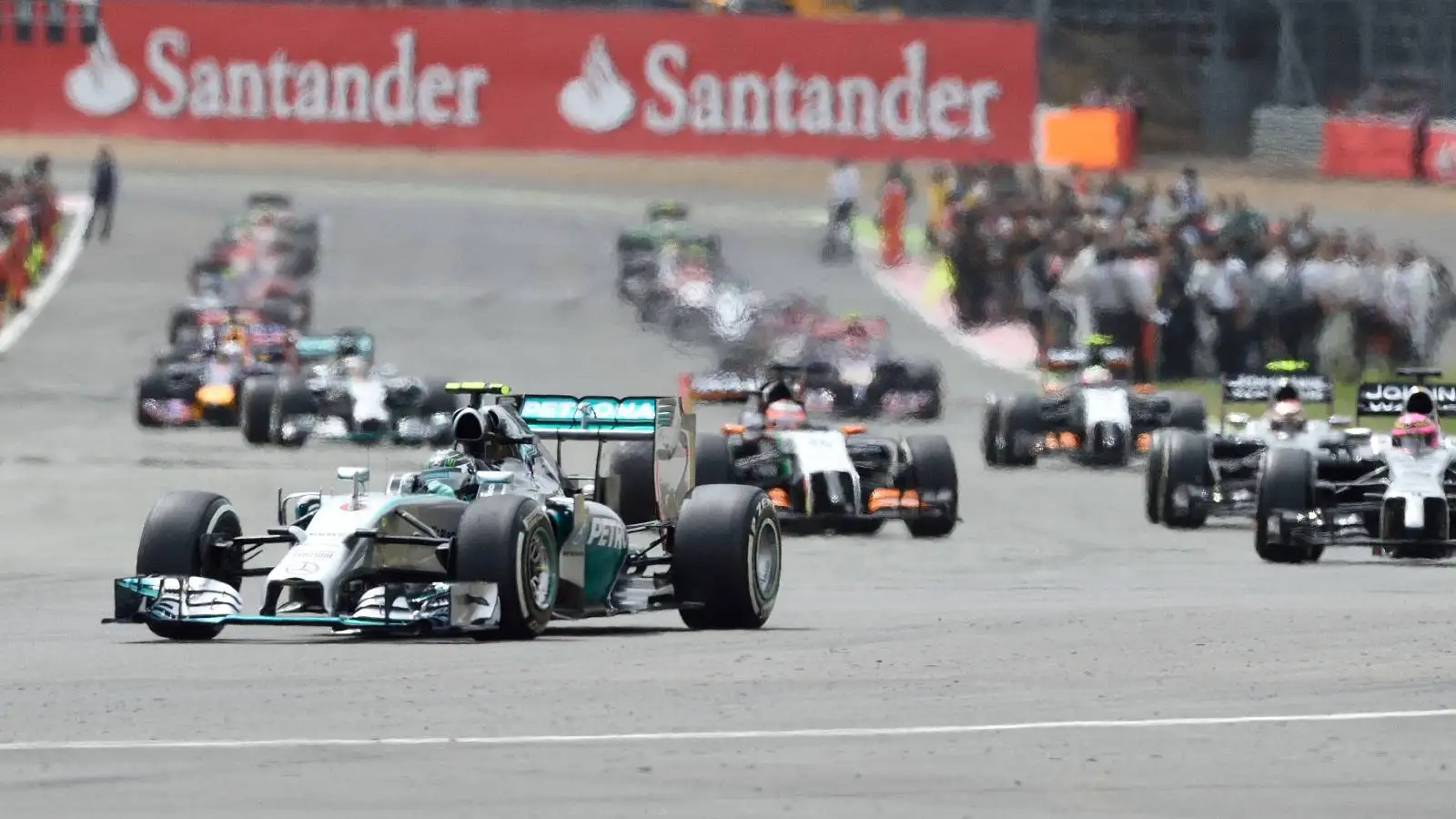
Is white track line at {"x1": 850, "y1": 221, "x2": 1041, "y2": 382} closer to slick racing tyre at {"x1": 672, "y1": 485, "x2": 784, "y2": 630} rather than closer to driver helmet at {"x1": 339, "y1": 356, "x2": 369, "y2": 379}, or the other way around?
driver helmet at {"x1": 339, "y1": 356, "x2": 369, "y2": 379}

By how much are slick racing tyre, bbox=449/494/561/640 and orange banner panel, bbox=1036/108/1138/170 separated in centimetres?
4439

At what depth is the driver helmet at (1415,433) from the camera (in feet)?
65.6

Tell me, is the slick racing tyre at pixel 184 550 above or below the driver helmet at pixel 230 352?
below

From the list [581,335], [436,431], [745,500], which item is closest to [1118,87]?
[581,335]

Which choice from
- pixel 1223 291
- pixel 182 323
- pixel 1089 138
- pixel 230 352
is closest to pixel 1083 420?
pixel 1223 291

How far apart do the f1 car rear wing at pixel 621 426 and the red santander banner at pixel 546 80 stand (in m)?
41.6

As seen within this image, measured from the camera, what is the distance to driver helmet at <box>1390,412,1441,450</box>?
19984 millimetres

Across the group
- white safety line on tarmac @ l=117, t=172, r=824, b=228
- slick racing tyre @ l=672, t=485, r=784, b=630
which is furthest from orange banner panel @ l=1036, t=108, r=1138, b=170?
slick racing tyre @ l=672, t=485, r=784, b=630

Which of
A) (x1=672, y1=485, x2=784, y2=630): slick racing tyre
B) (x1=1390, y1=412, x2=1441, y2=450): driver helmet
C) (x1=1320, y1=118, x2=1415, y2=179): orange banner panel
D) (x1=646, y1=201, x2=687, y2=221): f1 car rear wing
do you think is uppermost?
(x1=1320, y1=118, x2=1415, y2=179): orange banner panel

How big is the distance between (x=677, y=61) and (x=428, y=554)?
43954mm

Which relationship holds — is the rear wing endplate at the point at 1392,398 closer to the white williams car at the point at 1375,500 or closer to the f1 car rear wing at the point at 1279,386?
the white williams car at the point at 1375,500

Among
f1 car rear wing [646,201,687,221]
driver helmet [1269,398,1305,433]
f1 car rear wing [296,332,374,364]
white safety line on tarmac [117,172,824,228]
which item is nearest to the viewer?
driver helmet [1269,398,1305,433]

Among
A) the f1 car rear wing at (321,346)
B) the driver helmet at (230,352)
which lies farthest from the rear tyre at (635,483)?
the driver helmet at (230,352)

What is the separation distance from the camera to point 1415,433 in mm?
20000
